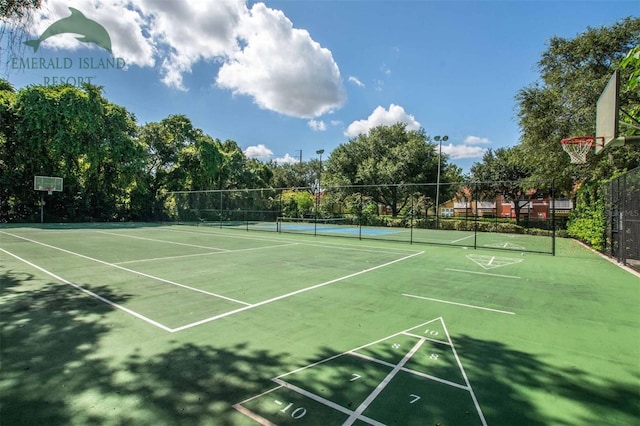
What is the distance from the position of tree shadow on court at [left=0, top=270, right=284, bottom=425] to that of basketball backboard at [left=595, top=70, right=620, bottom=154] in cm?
501

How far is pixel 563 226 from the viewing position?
2375cm

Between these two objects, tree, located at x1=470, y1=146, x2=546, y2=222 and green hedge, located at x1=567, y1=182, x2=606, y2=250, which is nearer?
green hedge, located at x1=567, y1=182, x2=606, y2=250

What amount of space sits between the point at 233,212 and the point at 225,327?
23260mm

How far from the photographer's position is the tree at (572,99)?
45.3ft

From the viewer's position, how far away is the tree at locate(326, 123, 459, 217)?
29766 mm

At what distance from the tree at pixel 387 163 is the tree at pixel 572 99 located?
1217 centimetres

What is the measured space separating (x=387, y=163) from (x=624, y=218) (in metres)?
23.4

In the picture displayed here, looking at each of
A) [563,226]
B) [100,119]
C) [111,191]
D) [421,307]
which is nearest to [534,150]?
[563,226]

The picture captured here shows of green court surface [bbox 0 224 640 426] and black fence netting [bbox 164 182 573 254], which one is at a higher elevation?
black fence netting [bbox 164 182 573 254]

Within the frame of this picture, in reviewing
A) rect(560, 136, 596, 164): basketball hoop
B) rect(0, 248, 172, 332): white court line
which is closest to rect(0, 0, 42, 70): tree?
rect(0, 248, 172, 332): white court line

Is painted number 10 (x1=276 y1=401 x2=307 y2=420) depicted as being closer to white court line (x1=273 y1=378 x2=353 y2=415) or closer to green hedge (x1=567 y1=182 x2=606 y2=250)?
white court line (x1=273 y1=378 x2=353 y2=415)

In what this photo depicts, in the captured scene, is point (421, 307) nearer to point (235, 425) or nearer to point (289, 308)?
point (289, 308)

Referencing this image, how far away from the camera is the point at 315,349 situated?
3.31 meters

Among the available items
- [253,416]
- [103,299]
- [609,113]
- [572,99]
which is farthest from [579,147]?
[103,299]
